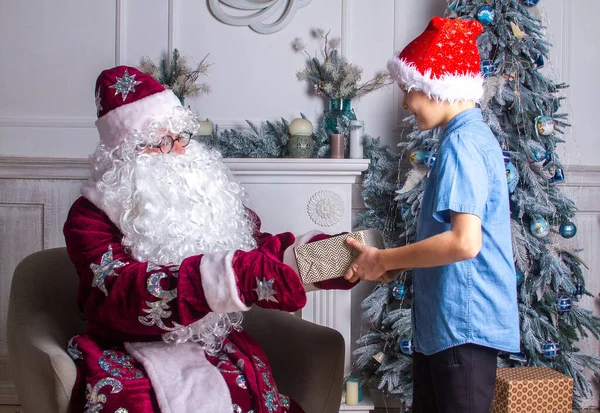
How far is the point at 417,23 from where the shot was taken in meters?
3.55

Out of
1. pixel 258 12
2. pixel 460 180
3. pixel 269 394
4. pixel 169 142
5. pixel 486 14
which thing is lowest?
pixel 269 394

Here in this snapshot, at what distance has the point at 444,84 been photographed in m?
1.67

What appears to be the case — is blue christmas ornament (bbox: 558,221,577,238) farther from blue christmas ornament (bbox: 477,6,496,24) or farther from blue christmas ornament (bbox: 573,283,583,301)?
blue christmas ornament (bbox: 477,6,496,24)

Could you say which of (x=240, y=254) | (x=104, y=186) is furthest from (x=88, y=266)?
(x=240, y=254)

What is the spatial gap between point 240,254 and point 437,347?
592mm

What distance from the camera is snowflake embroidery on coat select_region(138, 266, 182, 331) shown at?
1.70 metres

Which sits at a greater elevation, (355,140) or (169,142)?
(355,140)

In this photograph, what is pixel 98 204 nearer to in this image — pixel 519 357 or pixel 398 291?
pixel 398 291

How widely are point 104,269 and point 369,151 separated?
2005mm

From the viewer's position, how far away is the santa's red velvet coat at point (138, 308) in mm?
1653

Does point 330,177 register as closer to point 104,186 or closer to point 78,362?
point 104,186

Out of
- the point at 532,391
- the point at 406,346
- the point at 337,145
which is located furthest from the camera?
the point at 337,145

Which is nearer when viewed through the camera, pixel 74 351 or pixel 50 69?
pixel 74 351

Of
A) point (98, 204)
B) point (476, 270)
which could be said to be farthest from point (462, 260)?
point (98, 204)
